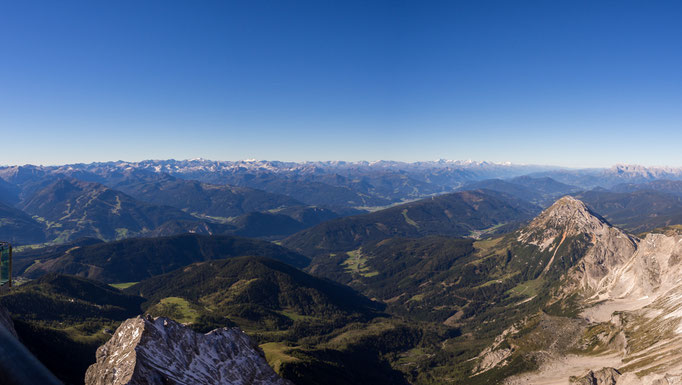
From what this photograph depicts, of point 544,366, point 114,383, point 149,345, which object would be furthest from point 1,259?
point 544,366

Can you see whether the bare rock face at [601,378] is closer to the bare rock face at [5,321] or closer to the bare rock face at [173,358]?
the bare rock face at [173,358]

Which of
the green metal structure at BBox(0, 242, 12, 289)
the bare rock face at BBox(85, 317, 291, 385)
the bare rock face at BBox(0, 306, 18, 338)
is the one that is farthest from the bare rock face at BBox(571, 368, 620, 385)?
the bare rock face at BBox(0, 306, 18, 338)

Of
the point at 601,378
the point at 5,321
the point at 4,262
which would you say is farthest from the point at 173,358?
the point at 601,378

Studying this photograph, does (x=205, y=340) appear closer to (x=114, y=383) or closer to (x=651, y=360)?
(x=114, y=383)

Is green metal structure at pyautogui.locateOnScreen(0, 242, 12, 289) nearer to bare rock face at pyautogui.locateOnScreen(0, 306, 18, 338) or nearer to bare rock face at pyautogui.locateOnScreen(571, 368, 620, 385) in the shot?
bare rock face at pyautogui.locateOnScreen(0, 306, 18, 338)

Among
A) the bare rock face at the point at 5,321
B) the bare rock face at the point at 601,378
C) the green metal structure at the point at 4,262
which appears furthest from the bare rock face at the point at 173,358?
the bare rock face at the point at 601,378
